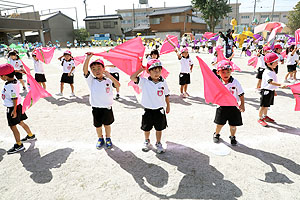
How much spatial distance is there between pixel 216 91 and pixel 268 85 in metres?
1.64

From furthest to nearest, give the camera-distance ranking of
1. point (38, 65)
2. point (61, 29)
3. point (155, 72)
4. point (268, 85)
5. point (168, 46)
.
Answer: point (61, 29) < point (38, 65) < point (168, 46) < point (268, 85) < point (155, 72)

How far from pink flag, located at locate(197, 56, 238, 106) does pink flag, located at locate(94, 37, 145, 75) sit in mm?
1120

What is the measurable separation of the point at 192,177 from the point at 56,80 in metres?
9.39

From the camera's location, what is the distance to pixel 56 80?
10445 mm

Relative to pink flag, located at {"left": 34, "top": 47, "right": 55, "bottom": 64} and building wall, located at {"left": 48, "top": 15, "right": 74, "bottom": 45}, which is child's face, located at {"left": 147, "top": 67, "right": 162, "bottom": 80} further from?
building wall, located at {"left": 48, "top": 15, "right": 74, "bottom": 45}

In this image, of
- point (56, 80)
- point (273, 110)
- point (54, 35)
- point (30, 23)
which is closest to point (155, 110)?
point (273, 110)

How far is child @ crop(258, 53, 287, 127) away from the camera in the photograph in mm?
4156

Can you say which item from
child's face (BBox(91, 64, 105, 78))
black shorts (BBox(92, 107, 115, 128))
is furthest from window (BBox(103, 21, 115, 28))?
black shorts (BBox(92, 107, 115, 128))

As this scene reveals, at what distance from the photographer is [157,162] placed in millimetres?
3465

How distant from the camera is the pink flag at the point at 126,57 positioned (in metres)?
3.81

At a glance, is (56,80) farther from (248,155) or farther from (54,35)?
(54,35)

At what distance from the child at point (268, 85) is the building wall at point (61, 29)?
48629mm

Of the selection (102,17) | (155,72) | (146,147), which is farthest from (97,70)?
(102,17)

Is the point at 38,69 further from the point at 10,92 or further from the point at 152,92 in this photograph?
the point at 152,92
